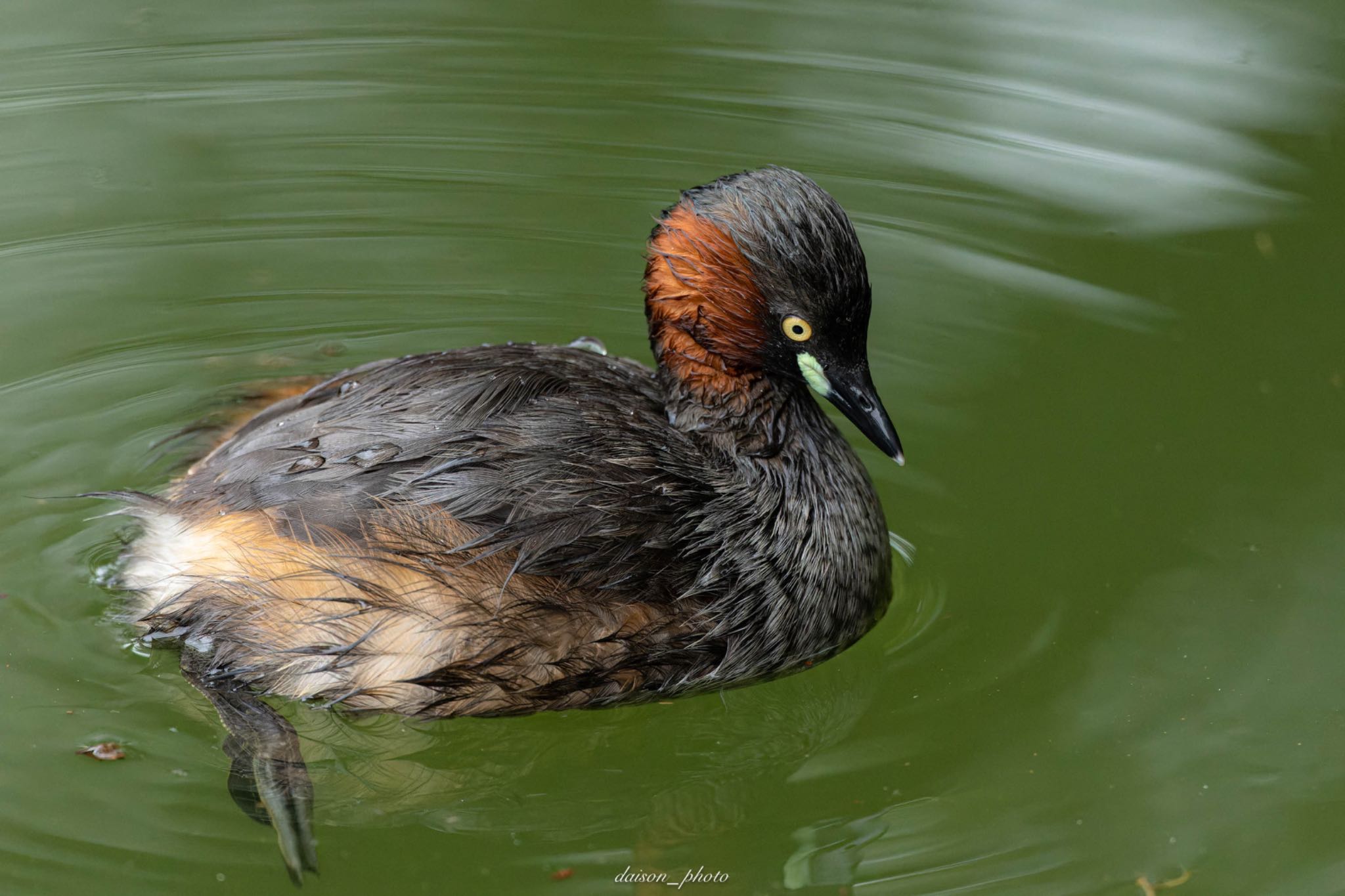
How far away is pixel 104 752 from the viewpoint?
3.59 metres

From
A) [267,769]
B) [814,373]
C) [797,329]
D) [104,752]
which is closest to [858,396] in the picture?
[814,373]

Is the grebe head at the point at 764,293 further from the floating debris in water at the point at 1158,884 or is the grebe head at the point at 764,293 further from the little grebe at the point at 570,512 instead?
the floating debris in water at the point at 1158,884

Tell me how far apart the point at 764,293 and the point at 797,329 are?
0.12 meters

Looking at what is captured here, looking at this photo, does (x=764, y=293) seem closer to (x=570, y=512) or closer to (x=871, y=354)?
(x=570, y=512)

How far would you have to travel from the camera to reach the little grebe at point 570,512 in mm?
3516

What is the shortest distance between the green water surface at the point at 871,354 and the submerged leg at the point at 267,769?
0.05 m

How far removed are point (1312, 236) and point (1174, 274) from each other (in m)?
0.57

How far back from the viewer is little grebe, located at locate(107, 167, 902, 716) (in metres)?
3.52

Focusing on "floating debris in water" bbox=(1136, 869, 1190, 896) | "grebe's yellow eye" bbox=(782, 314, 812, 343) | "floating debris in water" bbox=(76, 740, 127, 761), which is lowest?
"floating debris in water" bbox=(1136, 869, 1190, 896)

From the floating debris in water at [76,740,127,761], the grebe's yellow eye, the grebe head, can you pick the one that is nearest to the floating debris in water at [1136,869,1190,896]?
the grebe head

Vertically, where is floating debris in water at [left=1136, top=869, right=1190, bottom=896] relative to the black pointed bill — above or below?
below

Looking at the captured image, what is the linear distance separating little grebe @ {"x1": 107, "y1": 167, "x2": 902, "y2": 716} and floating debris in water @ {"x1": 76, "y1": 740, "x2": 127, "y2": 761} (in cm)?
25

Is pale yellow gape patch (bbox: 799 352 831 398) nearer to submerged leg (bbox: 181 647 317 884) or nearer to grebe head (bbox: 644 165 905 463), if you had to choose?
grebe head (bbox: 644 165 905 463)

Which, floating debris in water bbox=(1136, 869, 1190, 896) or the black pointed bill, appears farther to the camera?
the black pointed bill
